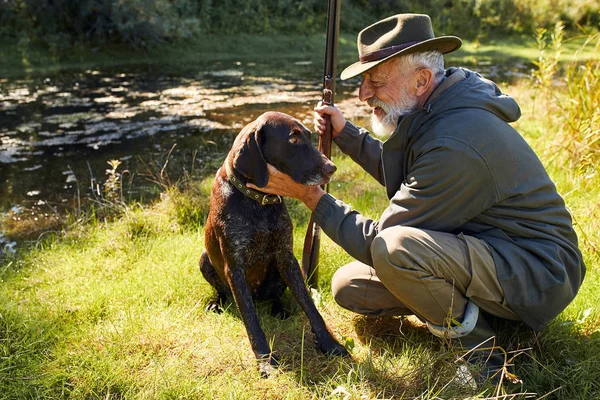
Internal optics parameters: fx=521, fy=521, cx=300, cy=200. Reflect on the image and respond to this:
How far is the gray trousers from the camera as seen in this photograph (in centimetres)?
A: 284

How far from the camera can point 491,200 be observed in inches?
113

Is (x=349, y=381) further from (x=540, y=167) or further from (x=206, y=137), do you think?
(x=206, y=137)

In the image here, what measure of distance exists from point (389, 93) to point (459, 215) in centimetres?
92

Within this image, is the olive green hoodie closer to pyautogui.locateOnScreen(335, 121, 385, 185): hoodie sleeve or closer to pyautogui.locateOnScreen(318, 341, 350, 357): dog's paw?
pyautogui.locateOnScreen(318, 341, 350, 357): dog's paw

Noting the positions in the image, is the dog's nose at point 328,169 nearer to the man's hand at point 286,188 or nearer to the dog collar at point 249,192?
the man's hand at point 286,188

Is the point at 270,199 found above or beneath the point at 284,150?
beneath

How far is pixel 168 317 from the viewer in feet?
11.8

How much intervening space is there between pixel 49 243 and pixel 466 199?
3993mm

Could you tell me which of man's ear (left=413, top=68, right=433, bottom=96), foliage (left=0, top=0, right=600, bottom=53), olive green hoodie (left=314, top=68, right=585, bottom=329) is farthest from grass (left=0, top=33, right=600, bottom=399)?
foliage (left=0, top=0, right=600, bottom=53)

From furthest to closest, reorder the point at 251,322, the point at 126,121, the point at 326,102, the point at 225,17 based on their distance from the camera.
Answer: the point at 225,17 < the point at 126,121 < the point at 326,102 < the point at 251,322

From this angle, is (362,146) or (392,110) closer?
(392,110)

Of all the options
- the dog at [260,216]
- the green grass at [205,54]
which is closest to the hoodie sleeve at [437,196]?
the dog at [260,216]

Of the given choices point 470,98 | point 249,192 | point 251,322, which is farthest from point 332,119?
point 251,322

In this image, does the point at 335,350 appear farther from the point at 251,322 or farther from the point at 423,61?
the point at 423,61
